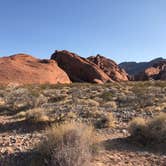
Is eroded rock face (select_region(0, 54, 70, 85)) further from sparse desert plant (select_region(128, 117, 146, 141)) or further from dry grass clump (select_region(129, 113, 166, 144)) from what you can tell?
dry grass clump (select_region(129, 113, 166, 144))

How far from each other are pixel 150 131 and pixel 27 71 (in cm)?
4608

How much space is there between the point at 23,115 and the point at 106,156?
718 centimetres

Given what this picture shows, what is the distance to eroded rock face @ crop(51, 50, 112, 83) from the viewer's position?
65.7 m

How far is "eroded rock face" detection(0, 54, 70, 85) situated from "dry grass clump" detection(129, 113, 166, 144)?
130ft

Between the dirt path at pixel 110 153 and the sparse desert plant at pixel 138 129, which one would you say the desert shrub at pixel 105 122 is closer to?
the dirt path at pixel 110 153

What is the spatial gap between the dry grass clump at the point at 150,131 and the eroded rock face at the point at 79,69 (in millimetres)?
53306

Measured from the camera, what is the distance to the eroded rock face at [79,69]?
65688 millimetres

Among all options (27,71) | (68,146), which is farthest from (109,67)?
(68,146)

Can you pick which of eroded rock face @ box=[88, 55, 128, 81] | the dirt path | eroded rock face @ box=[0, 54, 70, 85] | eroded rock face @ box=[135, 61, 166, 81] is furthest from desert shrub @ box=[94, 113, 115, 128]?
eroded rock face @ box=[135, 61, 166, 81]

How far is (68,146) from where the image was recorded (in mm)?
7027

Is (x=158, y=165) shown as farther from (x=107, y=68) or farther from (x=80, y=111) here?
(x=107, y=68)

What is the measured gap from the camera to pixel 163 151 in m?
8.72

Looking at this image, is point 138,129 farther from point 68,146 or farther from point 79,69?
point 79,69

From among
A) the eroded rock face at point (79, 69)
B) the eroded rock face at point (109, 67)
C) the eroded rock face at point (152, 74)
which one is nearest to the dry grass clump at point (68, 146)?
the eroded rock face at point (79, 69)
